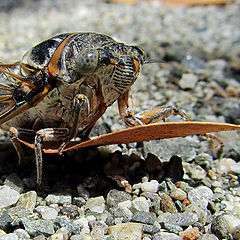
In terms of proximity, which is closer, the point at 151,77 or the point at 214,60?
the point at 151,77

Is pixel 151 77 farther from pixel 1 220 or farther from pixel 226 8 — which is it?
pixel 226 8

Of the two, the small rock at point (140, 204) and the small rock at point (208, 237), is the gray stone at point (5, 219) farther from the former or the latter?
the small rock at point (208, 237)

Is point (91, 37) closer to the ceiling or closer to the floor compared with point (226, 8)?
closer to the ceiling

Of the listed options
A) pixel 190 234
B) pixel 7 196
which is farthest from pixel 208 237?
pixel 7 196

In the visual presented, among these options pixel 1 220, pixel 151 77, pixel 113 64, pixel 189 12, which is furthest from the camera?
pixel 189 12

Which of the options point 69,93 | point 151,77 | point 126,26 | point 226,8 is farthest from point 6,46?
point 226,8

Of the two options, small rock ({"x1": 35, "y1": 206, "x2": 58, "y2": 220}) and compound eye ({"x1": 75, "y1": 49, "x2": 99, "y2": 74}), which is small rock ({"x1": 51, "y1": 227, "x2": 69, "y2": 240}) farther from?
compound eye ({"x1": 75, "y1": 49, "x2": 99, "y2": 74})

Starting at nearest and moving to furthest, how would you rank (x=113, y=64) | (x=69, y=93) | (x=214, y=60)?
1. (x=113, y=64)
2. (x=69, y=93)
3. (x=214, y=60)

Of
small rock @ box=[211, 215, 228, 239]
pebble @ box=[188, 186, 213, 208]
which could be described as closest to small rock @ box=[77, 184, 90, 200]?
pebble @ box=[188, 186, 213, 208]

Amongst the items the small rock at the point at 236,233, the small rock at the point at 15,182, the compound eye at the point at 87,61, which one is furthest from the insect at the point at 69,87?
the small rock at the point at 236,233
